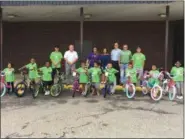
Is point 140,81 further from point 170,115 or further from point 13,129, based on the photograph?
point 13,129

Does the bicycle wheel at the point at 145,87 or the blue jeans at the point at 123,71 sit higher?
the blue jeans at the point at 123,71

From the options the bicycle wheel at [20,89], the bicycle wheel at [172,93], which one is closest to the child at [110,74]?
the bicycle wheel at [172,93]

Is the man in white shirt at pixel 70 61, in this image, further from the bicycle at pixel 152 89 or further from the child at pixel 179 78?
the child at pixel 179 78

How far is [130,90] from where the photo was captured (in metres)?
9.97

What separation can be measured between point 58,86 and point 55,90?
0.17 m

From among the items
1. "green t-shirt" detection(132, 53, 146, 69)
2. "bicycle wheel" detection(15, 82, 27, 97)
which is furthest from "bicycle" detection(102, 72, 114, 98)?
"bicycle wheel" detection(15, 82, 27, 97)

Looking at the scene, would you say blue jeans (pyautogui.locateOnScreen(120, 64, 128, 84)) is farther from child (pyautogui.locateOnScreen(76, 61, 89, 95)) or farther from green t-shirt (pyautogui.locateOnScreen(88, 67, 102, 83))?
child (pyautogui.locateOnScreen(76, 61, 89, 95))

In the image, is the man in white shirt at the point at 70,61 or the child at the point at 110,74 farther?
the man in white shirt at the point at 70,61

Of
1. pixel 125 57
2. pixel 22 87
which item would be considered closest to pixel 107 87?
pixel 125 57

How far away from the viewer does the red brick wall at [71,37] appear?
17.1m

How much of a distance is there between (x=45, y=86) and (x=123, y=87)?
8.56 feet

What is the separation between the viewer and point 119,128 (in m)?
6.73

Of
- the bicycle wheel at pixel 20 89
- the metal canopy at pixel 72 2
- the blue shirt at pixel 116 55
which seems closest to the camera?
the bicycle wheel at pixel 20 89

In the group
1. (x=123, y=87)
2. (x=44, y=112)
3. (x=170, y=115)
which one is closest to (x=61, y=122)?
(x=44, y=112)
